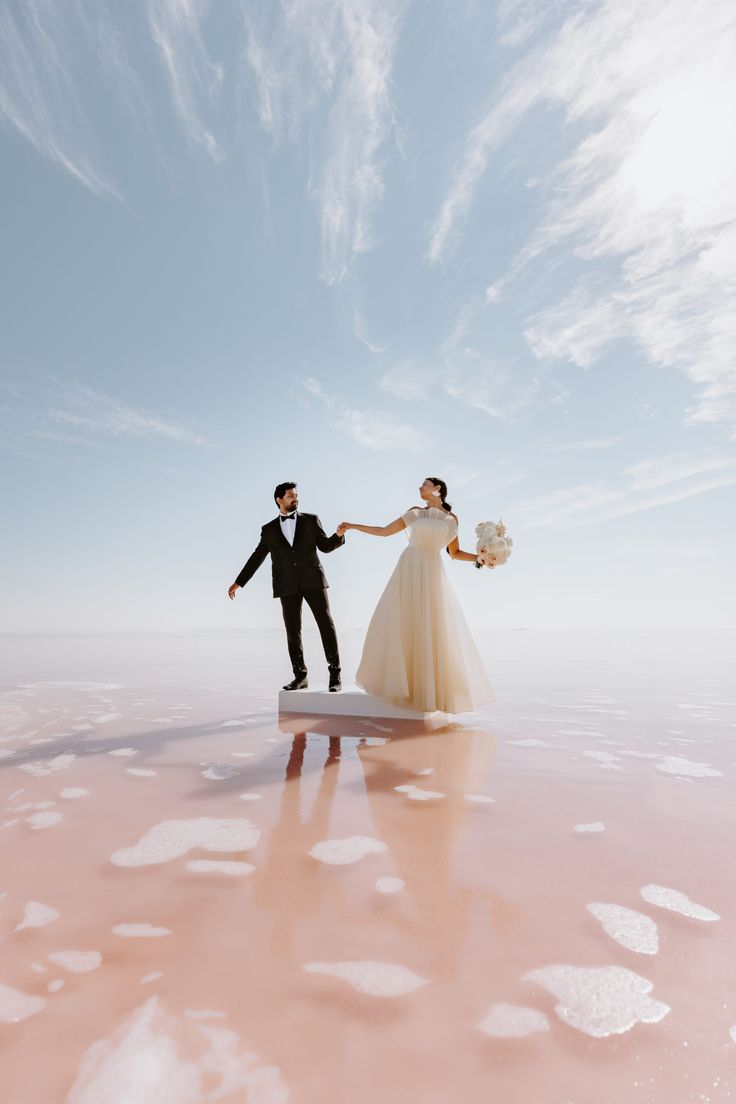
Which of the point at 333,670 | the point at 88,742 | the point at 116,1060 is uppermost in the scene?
the point at 333,670

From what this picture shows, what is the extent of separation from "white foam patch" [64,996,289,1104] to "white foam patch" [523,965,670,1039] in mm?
694

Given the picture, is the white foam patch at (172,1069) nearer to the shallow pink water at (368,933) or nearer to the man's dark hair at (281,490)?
the shallow pink water at (368,933)

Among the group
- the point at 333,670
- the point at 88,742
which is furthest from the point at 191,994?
the point at 333,670

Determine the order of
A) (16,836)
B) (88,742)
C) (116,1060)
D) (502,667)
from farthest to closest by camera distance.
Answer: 1. (502,667)
2. (88,742)
3. (16,836)
4. (116,1060)

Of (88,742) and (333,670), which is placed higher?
(333,670)

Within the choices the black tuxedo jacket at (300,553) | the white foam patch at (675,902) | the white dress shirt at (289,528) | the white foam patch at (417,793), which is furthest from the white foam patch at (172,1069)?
the white dress shirt at (289,528)

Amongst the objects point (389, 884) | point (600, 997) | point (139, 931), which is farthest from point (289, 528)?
point (600, 997)

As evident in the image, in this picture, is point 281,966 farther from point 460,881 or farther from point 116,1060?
point 460,881

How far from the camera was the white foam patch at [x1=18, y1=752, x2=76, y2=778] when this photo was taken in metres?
3.46

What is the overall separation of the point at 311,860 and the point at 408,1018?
93cm

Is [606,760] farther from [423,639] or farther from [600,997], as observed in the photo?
[600,997]

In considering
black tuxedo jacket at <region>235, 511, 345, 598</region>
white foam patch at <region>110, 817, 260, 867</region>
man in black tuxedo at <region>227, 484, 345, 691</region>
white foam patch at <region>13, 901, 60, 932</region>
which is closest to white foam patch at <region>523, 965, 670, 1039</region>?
white foam patch at <region>110, 817, 260, 867</region>

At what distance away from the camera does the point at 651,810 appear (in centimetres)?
276

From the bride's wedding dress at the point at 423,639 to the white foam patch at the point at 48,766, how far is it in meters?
2.68
